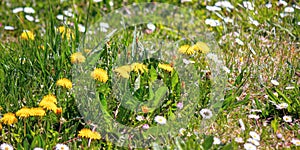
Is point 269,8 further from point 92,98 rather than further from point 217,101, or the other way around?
point 92,98

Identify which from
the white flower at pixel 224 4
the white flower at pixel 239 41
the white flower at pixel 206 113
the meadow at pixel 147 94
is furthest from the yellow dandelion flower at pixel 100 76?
the white flower at pixel 224 4

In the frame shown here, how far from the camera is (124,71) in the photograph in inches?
108

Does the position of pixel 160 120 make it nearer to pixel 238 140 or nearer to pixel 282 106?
pixel 238 140

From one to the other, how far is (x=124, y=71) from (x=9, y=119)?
1.97 feet

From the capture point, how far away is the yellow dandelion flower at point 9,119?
8.20 feet

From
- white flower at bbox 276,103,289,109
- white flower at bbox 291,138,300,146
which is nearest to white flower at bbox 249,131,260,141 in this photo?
white flower at bbox 291,138,300,146

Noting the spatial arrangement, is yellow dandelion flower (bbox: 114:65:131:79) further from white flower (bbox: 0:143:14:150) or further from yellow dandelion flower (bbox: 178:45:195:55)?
white flower (bbox: 0:143:14:150)

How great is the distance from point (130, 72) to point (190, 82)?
0.34 metres

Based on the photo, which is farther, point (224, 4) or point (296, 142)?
point (224, 4)

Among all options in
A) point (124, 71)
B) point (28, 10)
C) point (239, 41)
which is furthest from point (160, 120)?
point (28, 10)

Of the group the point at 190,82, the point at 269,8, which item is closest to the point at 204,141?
the point at 190,82

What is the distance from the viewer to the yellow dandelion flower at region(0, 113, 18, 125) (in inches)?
98.3

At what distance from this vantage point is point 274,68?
3264mm

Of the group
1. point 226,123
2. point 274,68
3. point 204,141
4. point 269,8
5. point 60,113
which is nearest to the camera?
point 204,141
